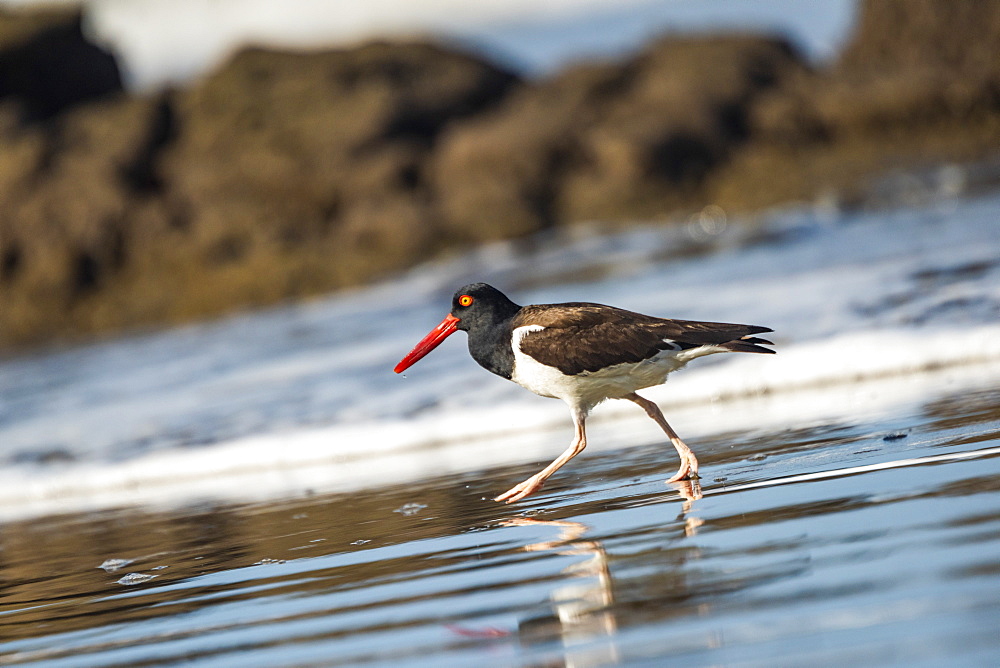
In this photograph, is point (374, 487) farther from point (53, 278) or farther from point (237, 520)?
point (53, 278)

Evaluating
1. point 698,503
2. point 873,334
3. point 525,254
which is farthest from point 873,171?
point 698,503

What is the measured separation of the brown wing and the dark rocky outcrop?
13363 millimetres

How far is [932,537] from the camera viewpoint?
361 centimetres

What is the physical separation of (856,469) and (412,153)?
16864mm

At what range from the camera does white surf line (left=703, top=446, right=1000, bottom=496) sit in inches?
190

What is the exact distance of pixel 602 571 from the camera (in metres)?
3.99

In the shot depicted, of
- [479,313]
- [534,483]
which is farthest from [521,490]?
[479,313]

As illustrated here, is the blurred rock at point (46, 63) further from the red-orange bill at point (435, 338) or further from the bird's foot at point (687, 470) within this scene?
the bird's foot at point (687, 470)

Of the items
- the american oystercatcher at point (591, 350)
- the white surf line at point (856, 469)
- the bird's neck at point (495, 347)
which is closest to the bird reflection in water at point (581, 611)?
the white surf line at point (856, 469)

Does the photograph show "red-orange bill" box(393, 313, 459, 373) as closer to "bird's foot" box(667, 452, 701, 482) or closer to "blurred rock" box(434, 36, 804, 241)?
"bird's foot" box(667, 452, 701, 482)

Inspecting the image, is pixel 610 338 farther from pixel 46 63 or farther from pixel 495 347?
pixel 46 63

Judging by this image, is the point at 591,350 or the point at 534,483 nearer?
the point at 534,483

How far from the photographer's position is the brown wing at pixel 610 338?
20.0ft

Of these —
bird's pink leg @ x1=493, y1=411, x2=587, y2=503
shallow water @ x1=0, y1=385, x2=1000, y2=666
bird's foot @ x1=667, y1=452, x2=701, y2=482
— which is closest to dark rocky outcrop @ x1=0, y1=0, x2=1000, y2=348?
bird's pink leg @ x1=493, y1=411, x2=587, y2=503
